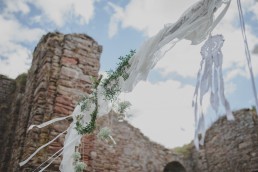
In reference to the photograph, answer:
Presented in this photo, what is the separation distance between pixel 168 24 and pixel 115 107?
1.23m

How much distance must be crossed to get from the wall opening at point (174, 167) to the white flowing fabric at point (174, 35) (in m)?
8.89

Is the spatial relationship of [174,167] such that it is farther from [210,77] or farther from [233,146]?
[210,77]

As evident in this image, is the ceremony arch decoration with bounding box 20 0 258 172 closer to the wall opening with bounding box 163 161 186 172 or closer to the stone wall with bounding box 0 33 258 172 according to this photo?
the stone wall with bounding box 0 33 258 172

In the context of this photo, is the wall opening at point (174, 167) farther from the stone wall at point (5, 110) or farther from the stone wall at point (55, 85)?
the stone wall at point (55, 85)

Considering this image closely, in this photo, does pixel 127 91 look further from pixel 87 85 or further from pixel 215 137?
pixel 215 137

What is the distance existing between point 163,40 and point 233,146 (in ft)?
25.4

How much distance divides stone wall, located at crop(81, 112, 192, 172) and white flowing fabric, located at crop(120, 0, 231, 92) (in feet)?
17.8

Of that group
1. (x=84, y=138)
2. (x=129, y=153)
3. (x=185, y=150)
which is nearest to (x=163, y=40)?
(x=84, y=138)

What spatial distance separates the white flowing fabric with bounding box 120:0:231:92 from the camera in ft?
9.16

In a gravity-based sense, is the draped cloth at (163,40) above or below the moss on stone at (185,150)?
below

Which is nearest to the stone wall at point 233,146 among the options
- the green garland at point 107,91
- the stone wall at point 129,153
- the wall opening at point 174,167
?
the wall opening at point 174,167

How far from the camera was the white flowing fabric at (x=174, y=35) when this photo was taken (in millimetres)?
2791

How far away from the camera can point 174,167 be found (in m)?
12.1

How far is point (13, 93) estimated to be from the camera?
8875mm
